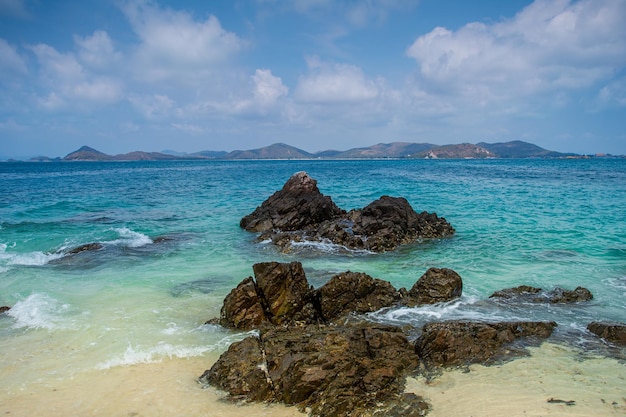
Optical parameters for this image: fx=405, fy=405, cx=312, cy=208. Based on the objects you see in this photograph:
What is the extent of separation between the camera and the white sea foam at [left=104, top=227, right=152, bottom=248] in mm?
21994

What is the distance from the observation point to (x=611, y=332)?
10.2m

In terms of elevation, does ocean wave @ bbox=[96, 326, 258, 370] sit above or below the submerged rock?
below

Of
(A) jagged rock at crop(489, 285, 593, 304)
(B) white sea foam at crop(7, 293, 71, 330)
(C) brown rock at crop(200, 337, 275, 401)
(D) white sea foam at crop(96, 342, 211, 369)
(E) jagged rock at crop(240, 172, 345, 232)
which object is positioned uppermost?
(E) jagged rock at crop(240, 172, 345, 232)

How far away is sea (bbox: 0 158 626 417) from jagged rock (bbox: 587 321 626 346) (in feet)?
0.83

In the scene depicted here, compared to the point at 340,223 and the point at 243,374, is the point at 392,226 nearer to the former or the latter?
the point at 340,223

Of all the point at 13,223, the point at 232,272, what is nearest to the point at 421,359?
the point at 232,272

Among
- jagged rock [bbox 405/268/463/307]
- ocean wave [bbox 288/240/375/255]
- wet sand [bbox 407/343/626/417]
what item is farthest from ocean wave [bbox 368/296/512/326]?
ocean wave [bbox 288/240/375/255]

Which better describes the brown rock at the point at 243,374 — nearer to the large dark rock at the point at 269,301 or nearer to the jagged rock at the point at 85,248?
the large dark rock at the point at 269,301

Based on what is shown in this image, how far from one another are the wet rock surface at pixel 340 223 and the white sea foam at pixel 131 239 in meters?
6.22

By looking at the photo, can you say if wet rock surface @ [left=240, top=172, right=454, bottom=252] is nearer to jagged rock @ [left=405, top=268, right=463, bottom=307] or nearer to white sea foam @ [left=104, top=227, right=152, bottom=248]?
white sea foam @ [left=104, top=227, right=152, bottom=248]

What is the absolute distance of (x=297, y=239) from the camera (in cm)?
2219

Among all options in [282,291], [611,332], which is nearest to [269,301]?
[282,291]

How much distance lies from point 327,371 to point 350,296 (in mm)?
4270

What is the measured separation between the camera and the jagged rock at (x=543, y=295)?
13.1 m
